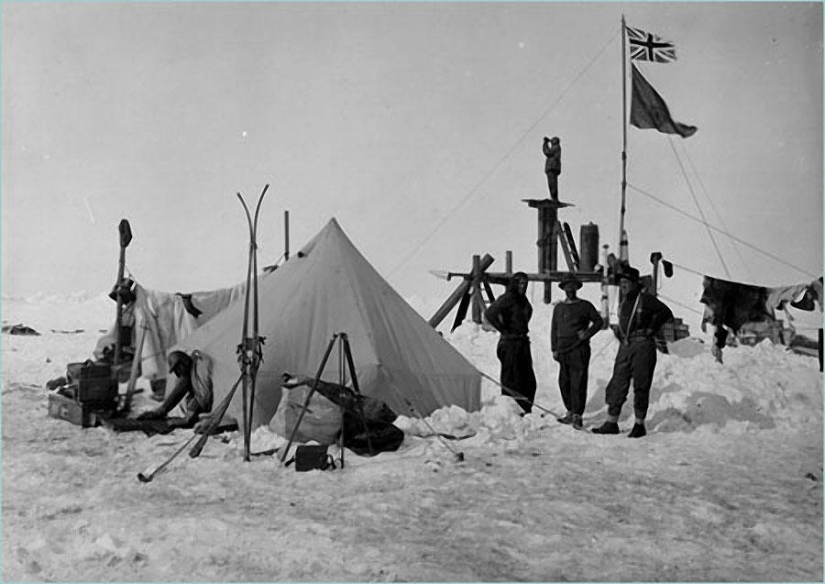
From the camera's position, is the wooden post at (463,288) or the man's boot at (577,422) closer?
the man's boot at (577,422)

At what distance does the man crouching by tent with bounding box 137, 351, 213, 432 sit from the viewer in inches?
261

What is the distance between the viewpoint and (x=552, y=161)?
11.2 m

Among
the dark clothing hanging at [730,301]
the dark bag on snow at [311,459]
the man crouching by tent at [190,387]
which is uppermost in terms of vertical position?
the dark clothing hanging at [730,301]

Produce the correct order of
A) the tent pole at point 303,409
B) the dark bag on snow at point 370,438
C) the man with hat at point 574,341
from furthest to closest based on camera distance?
the man with hat at point 574,341, the dark bag on snow at point 370,438, the tent pole at point 303,409

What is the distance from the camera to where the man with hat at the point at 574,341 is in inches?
274

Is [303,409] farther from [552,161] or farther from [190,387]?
[552,161]

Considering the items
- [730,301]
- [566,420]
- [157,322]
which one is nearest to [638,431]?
[566,420]

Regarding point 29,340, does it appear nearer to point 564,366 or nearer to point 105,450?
point 105,450

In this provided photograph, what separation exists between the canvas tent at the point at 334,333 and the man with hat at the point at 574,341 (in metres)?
Answer: 0.91

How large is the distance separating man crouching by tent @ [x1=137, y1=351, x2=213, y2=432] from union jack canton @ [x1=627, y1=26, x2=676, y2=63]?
22.0 ft

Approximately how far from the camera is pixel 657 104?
948cm

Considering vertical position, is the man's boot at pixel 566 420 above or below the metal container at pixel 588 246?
below

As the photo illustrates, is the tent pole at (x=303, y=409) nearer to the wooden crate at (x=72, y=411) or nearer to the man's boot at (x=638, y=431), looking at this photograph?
the wooden crate at (x=72, y=411)

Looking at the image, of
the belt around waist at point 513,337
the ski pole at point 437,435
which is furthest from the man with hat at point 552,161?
the ski pole at point 437,435
